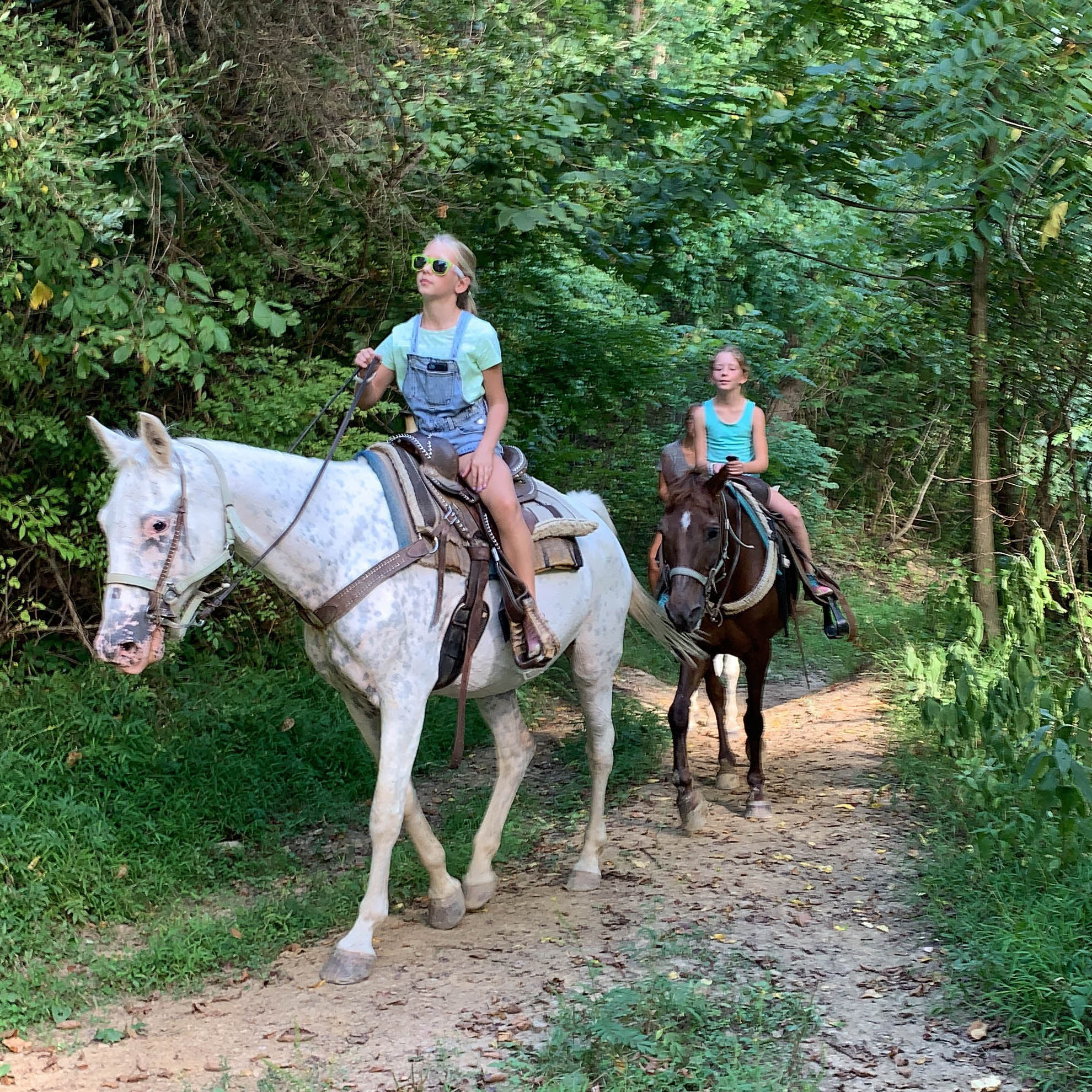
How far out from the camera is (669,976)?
4348 mm

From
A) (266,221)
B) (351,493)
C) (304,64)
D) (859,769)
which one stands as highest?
(304,64)

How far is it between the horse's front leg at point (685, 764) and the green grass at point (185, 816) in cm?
67

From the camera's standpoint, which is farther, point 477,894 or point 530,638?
point 477,894

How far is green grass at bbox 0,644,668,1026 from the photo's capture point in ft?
14.9

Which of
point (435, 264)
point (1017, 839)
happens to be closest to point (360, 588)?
point (435, 264)

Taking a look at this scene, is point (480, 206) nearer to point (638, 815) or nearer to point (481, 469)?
point (481, 469)

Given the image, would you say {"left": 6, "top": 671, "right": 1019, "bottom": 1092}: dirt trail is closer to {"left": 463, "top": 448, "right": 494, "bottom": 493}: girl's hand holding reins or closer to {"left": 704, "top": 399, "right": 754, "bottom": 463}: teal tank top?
{"left": 463, "top": 448, "right": 494, "bottom": 493}: girl's hand holding reins

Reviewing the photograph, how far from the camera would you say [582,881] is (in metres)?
5.50

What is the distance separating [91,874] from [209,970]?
2.84ft

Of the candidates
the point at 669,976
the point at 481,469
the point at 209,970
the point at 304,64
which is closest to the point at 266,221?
the point at 304,64

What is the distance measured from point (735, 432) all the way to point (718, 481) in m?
0.92

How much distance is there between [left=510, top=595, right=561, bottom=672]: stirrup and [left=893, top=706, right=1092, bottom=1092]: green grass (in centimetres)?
205

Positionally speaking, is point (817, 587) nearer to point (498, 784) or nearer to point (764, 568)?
point (764, 568)

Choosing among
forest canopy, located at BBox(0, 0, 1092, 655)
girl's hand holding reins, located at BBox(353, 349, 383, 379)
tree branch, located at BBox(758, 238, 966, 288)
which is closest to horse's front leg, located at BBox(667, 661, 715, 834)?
forest canopy, located at BBox(0, 0, 1092, 655)
